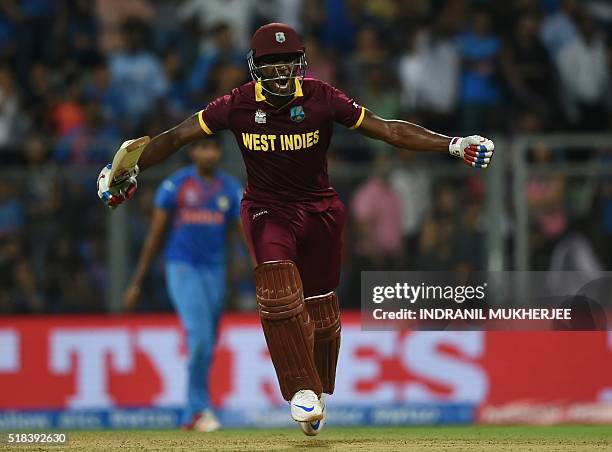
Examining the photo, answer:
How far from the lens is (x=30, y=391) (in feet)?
44.2

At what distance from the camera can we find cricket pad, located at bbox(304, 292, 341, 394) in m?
9.31

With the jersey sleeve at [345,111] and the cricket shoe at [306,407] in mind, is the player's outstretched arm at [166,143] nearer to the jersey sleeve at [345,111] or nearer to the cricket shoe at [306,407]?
the jersey sleeve at [345,111]

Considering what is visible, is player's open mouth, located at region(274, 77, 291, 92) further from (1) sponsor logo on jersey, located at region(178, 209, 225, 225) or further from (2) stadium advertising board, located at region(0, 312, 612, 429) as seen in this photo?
(2) stadium advertising board, located at region(0, 312, 612, 429)

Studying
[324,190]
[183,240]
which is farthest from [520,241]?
[324,190]

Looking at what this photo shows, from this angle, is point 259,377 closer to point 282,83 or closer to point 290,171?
point 290,171

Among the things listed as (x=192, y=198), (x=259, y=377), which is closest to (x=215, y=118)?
(x=192, y=198)

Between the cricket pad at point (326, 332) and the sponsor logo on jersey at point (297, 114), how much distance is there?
118cm

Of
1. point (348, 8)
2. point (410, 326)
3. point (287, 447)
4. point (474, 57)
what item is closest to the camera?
point (287, 447)

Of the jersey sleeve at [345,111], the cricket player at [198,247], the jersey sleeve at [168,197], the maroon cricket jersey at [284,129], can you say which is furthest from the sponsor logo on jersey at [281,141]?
the jersey sleeve at [168,197]

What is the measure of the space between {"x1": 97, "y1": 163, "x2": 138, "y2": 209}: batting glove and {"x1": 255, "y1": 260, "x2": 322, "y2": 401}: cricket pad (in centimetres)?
96

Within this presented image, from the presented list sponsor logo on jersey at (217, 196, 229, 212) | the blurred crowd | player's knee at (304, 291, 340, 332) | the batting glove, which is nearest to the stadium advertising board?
the blurred crowd

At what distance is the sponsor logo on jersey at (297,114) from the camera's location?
8.90 m

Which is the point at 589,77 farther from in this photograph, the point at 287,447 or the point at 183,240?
the point at 287,447

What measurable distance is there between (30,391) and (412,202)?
3.95m
